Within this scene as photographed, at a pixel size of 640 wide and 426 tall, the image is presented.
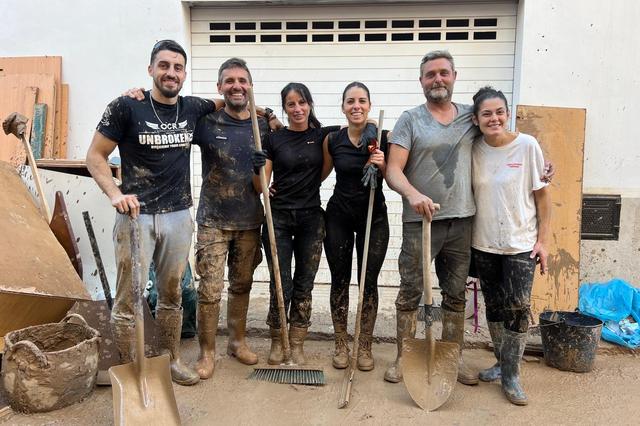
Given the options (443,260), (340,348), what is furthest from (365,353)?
(443,260)

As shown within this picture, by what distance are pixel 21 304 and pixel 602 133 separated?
17.0 ft

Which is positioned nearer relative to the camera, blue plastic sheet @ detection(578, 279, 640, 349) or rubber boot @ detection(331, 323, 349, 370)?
rubber boot @ detection(331, 323, 349, 370)

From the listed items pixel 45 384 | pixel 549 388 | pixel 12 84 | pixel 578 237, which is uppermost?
pixel 12 84

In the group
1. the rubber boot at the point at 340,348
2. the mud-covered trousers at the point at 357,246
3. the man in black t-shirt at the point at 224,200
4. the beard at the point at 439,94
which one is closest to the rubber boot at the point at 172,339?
the man in black t-shirt at the point at 224,200

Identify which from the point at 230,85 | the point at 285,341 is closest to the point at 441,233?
the point at 285,341

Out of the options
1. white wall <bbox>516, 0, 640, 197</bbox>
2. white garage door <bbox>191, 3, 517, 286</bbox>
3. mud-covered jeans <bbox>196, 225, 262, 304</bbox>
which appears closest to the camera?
mud-covered jeans <bbox>196, 225, 262, 304</bbox>

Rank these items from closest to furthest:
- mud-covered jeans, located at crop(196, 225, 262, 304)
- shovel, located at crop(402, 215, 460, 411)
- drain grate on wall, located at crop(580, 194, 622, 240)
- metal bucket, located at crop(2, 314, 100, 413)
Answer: metal bucket, located at crop(2, 314, 100, 413), shovel, located at crop(402, 215, 460, 411), mud-covered jeans, located at crop(196, 225, 262, 304), drain grate on wall, located at crop(580, 194, 622, 240)

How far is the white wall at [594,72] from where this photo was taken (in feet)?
15.5

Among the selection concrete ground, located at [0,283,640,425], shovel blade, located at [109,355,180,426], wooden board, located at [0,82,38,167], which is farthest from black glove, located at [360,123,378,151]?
wooden board, located at [0,82,38,167]

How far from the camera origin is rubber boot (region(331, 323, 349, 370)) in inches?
144

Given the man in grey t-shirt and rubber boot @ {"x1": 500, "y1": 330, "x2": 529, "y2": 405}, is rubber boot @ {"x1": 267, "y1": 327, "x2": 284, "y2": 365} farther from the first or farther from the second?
rubber boot @ {"x1": 500, "y1": 330, "x2": 529, "y2": 405}

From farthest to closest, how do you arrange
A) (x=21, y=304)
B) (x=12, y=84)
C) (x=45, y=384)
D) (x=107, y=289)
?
(x=12, y=84), (x=107, y=289), (x=21, y=304), (x=45, y=384)

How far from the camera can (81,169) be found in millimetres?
4828

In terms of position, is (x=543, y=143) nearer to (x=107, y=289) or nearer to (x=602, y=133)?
(x=602, y=133)
